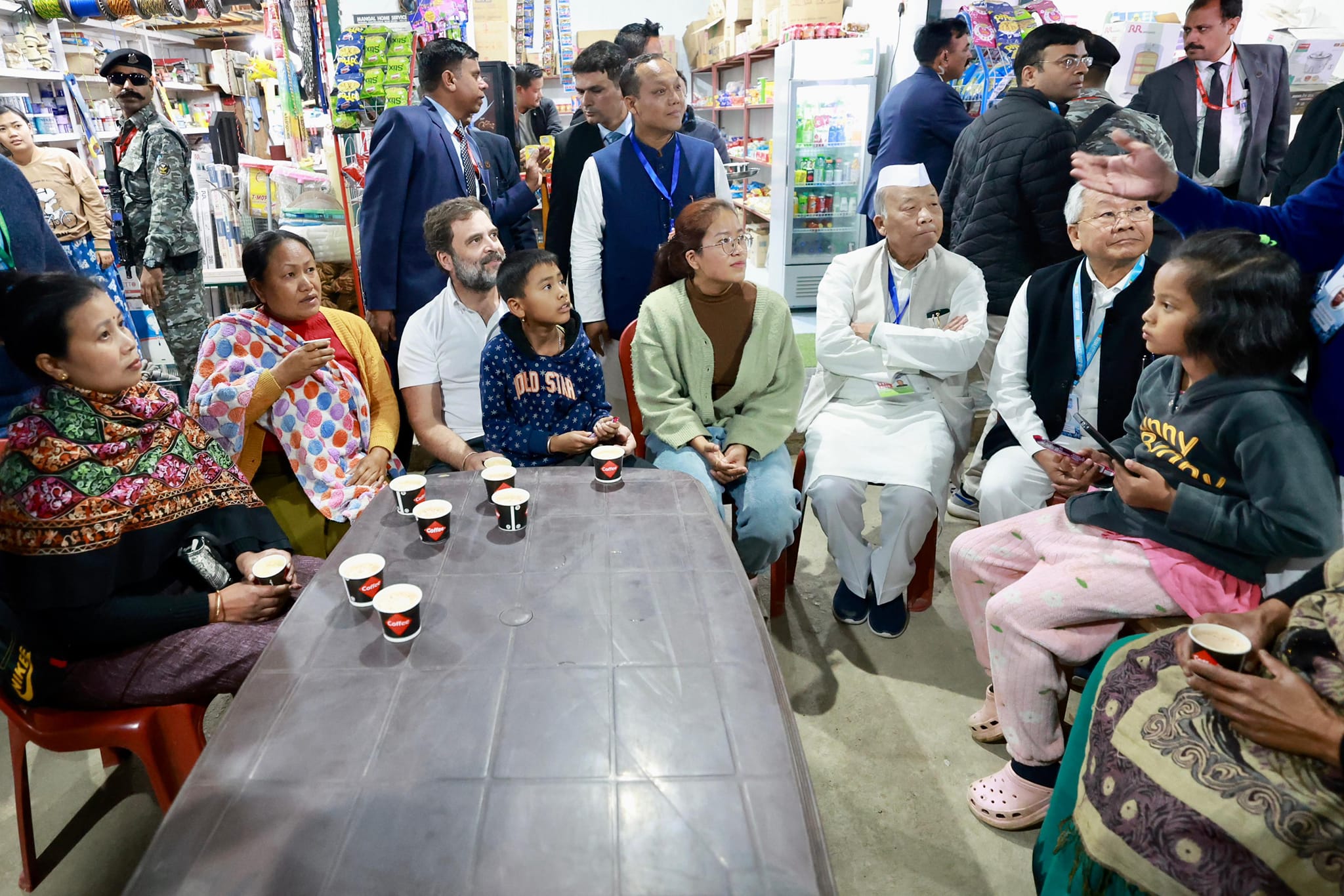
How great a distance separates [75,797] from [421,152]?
7.38 ft

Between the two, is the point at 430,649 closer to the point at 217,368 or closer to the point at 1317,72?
the point at 217,368

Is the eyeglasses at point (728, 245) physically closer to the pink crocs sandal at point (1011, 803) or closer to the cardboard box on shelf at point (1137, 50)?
the pink crocs sandal at point (1011, 803)

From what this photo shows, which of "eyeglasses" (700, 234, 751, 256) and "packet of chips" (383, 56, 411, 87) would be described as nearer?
"eyeglasses" (700, 234, 751, 256)

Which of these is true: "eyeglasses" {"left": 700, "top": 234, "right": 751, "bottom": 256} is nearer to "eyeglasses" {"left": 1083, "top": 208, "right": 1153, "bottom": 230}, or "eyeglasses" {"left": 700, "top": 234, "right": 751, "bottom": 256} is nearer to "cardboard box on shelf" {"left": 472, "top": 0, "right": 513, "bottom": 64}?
"eyeglasses" {"left": 1083, "top": 208, "right": 1153, "bottom": 230}

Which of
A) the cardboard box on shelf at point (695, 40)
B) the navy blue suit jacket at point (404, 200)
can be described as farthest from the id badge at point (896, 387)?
the cardboard box on shelf at point (695, 40)

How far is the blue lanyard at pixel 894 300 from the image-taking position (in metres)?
2.57

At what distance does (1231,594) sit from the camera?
1.55 meters

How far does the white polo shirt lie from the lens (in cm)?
243

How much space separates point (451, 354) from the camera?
244 centimetres

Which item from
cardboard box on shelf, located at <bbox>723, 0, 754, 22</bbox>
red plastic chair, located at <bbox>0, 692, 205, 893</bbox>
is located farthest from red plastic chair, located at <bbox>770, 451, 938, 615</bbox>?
cardboard box on shelf, located at <bbox>723, 0, 754, 22</bbox>

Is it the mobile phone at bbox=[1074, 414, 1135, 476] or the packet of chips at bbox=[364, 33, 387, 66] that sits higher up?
the packet of chips at bbox=[364, 33, 387, 66]

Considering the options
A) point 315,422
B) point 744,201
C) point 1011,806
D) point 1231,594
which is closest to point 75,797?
point 315,422

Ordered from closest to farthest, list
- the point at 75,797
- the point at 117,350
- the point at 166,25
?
the point at 117,350, the point at 75,797, the point at 166,25

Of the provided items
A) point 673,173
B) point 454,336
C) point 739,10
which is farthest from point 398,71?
point 739,10
